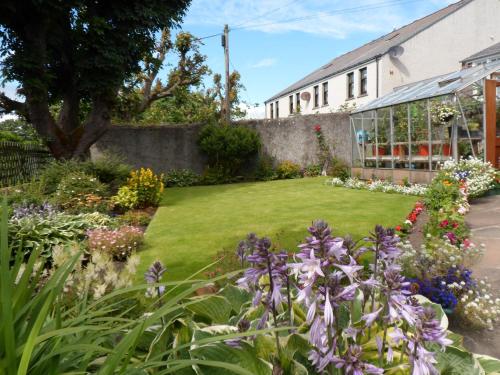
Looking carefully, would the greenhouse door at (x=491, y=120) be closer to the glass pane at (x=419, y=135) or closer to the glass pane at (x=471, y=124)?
the glass pane at (x=471, y=124)

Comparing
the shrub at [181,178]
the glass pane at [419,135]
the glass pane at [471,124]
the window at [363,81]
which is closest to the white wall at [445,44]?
the window at [363,81]

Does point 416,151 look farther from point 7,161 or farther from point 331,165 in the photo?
point 7,161

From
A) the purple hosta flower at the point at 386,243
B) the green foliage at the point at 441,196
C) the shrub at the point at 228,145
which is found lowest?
the green foliage at the point at 441,196

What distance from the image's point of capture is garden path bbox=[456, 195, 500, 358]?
3.19 m

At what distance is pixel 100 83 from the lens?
1341 centimetres

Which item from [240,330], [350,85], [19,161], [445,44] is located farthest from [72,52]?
[445,44]

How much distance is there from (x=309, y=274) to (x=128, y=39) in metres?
14.3

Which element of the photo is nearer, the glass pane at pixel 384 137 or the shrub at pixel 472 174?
the shrub at pixel 472 174

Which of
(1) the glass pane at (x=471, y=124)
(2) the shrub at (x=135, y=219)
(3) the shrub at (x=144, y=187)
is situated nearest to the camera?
(2) the shrub at (x=135, y=219)

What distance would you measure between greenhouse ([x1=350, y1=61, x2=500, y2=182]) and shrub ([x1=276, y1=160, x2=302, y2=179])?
3691mm

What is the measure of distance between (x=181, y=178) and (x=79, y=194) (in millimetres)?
9168

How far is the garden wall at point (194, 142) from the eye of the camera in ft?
62.7

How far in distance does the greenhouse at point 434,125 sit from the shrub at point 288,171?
369cm

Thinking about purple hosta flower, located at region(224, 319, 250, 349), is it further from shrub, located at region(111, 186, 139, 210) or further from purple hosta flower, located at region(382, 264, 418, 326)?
shrub, located at region(111, 186, 139, 210)
